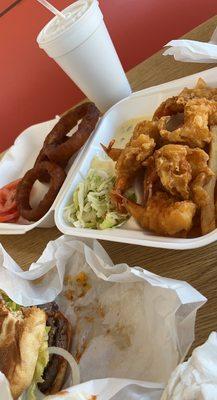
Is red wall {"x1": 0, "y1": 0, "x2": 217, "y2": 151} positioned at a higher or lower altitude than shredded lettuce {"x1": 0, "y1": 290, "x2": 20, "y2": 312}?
lower

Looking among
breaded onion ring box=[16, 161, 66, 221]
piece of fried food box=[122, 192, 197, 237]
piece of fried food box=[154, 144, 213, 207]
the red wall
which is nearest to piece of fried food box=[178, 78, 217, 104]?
piece of fried food box=[154, 144, 213, 207]

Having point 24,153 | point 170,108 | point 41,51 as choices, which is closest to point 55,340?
point 170,108

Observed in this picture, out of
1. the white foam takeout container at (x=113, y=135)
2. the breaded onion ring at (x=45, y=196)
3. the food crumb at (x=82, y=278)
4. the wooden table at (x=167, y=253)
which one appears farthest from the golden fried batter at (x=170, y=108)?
the food crumb at (x=82, y=278)

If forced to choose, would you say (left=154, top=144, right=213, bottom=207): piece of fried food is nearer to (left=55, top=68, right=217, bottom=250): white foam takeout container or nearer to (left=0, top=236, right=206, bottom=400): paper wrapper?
(left=55, top=68, right=217, bottom=250): white foam takeout container

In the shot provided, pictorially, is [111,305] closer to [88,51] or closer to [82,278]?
[82,278]

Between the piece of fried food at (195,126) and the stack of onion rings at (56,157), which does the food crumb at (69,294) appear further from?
the piece of fried food at (195,126)

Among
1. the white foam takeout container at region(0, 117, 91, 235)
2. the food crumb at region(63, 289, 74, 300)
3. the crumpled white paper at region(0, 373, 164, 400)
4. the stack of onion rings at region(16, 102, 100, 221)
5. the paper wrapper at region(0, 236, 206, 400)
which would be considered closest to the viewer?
the crumpled white paper at region(0, 373, 164, 400)
